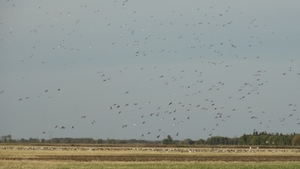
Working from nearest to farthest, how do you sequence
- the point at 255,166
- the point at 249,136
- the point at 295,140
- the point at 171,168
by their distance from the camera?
the point at 171,168 < the point at 255,166 < the point at 295,140 < the point at 249,136

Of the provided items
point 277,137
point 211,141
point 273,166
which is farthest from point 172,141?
point 273,166

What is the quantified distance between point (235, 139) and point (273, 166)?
119 m

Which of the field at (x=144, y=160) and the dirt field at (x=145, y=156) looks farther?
the dirt field at (x=145, y=156)

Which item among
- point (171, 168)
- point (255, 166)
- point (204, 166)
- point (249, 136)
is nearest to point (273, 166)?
point (255, 166)

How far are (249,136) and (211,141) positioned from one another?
1195 centimetres

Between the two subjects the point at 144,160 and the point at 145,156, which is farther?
the point at 145,156

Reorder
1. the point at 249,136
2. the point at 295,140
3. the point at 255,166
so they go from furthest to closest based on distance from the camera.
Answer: the point at 249,136
the point at 295,140
the point at 255,166

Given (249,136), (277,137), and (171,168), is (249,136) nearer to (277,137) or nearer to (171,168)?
(277,137)

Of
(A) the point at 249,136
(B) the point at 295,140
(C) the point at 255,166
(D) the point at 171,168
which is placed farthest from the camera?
(A) the point at 249,136

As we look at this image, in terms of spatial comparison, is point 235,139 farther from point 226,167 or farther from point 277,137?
point 226,167

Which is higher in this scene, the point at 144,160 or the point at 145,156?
the point at 145,156

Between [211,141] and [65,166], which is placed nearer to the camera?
[65,166]

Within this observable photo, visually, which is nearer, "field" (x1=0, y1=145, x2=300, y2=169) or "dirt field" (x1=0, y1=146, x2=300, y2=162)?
"field" (x1=0, y1=145, x2=300, y2=169)

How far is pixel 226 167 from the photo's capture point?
50.9 metres
